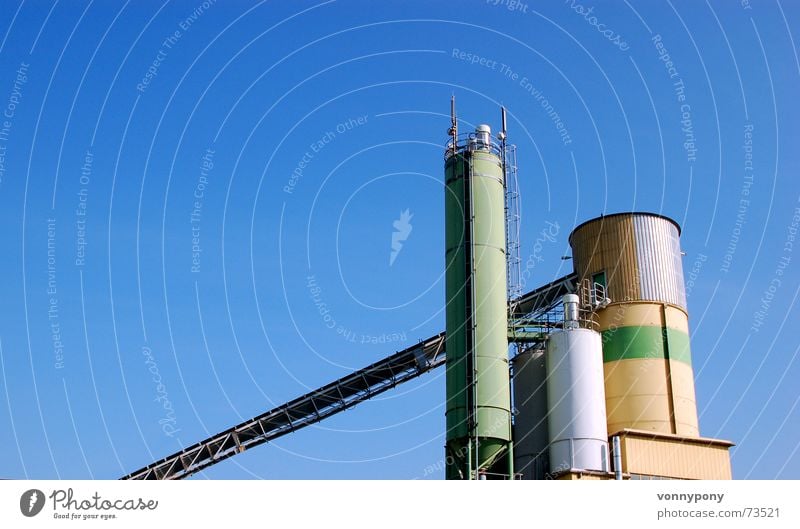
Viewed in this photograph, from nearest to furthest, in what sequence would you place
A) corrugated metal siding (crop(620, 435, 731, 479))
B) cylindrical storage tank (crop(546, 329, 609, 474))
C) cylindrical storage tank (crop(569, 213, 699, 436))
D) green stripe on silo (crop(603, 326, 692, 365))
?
cylindrical storage tank (crop(546, 329, 609, 474)) < corrugated metal siding (crop(620, 435, 731, 479)) < cylindrical storage tank (crop(569, 213, 699, 436)) < green stripe on silo (crop(603, 326, 692, 365))

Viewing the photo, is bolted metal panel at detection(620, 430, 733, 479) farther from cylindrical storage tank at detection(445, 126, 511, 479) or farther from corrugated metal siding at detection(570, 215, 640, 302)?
corrugated metal siding at detection(570, 215, 640, 302)

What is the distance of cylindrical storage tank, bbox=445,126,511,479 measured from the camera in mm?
47656

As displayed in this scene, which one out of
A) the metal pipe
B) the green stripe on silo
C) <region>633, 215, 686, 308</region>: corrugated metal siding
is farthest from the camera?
<region>633, 215, 686, 308</region>: corrugated metal siding

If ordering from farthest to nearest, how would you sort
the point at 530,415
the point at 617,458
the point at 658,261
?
the point at 658,261 < the point at 530,415 < the point at 617,458

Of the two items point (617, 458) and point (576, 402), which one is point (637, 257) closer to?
point (576, 402)

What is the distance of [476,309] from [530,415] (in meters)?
9.01

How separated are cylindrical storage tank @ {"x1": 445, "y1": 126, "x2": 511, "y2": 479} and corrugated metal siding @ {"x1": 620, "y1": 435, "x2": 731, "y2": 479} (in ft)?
22.6

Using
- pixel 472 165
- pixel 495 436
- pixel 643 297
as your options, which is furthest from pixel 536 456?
pixel 472 165

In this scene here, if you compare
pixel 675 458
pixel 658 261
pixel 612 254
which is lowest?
pixel 675 458

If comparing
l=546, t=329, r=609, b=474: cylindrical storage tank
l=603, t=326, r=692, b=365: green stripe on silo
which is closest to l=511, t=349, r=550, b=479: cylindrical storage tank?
l=546, t=329, r=609, b=474: cylindrical storage tank

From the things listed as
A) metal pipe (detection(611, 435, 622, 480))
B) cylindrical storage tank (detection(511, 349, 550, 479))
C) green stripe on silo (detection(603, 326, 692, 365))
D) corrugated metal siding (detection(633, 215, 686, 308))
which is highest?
corrugated metal siding (detection(633, 215, 686, 308))

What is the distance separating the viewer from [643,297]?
184 ft

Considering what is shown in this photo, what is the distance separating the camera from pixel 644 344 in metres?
54.9

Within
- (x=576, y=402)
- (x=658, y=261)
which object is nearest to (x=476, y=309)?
(x=576, y=402)
